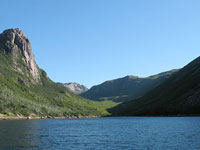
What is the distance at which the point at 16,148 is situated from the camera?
204 feet

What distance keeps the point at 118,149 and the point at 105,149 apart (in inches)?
145

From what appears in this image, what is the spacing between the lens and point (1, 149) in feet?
196

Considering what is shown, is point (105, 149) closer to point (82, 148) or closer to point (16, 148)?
point (82, 148)

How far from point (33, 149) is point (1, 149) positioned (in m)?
8.29

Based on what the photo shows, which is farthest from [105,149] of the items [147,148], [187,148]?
[187,148]

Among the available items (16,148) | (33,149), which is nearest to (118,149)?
(33,149)

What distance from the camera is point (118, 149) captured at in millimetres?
63062

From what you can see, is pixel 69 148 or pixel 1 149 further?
pixel 69 148

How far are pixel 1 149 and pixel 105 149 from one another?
28.2m

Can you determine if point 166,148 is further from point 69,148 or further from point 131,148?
point 69,148

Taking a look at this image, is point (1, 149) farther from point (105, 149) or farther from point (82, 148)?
point (105, 149)

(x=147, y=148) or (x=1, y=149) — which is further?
(x=147, y=148)

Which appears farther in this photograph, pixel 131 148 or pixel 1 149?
pixel 131 148

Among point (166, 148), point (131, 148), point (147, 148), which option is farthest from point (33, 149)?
point (166, 148)
